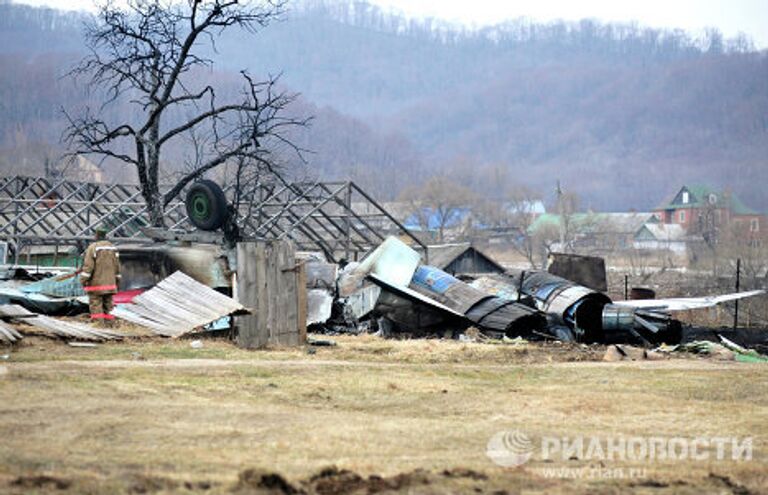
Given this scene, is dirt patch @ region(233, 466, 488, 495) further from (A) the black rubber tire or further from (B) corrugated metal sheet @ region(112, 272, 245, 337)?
(A) the black rubber tire

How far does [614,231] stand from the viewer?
10069 centimetres

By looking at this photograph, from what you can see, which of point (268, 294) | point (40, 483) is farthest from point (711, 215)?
point (40, 483)

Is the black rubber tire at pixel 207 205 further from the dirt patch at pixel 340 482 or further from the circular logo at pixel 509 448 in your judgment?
the dirt patch at pixel 340 482

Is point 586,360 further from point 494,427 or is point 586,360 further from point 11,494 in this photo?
point 11,494

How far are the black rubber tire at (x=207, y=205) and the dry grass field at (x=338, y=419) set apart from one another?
7612mm

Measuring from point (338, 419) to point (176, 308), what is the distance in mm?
8035

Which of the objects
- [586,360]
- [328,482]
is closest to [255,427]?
[328,482]

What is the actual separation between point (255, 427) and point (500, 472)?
2.34 m

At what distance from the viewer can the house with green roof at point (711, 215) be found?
84.6 meters

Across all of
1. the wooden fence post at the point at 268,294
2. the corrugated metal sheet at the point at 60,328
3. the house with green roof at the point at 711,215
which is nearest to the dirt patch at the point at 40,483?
the corrugated metal sheet at the point at 60,328

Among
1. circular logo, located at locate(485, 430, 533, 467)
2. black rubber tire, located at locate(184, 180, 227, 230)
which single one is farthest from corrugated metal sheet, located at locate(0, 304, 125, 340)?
circular logo, located at locate(485, 430, 533, 467)

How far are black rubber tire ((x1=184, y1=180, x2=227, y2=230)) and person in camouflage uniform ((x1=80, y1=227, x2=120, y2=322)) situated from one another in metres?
5.22

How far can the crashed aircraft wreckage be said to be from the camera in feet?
77.0

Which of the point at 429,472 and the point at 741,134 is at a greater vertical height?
the point at 741,134
